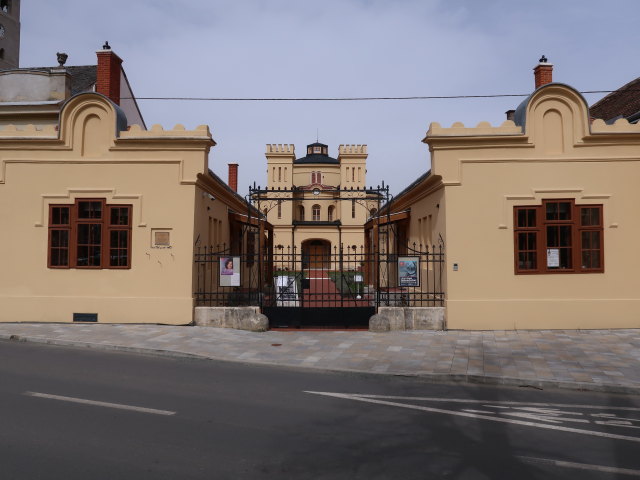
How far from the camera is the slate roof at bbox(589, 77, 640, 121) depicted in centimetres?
1809

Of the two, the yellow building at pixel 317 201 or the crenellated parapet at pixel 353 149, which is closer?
the yellow building at pixel 317 201

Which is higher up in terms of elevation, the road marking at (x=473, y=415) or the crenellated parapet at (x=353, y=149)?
the crenellated parapet at (x=353, y=149)

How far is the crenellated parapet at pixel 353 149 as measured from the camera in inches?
2442

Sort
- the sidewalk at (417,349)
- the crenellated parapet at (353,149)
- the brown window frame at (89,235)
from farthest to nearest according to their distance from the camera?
the crenellated parapet at (353,149)
the brown window frame at (89,235)
the sidewalk at (417,349)

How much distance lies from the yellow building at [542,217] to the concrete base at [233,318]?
15.9 feet

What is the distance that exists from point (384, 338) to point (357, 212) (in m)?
47.8

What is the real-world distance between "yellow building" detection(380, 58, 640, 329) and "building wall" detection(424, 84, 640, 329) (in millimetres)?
26

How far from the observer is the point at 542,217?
515 inches

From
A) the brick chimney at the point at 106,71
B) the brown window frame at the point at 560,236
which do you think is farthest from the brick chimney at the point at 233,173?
the brown window frame at the point at 560,236

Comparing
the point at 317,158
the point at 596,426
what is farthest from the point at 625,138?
the point at 317,158

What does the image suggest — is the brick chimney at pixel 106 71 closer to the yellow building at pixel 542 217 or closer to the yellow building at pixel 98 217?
the yellow building at pixel 98 217

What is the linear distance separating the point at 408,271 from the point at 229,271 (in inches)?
185

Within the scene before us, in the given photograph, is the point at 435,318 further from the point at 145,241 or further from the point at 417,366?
A: the point at 145,241

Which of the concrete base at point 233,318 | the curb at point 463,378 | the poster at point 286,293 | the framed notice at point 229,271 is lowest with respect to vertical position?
the curb at point 463,378
